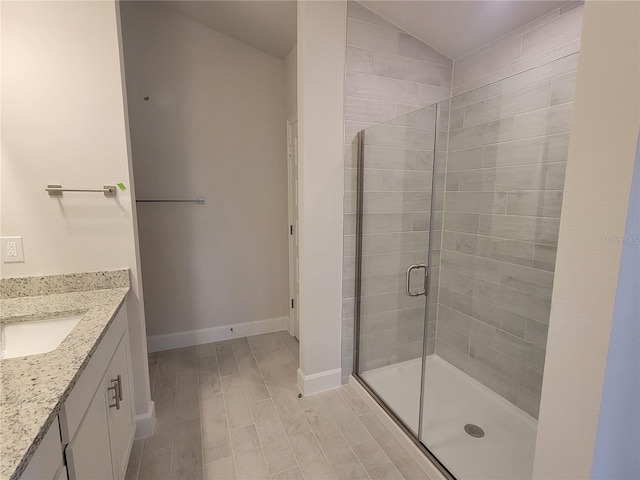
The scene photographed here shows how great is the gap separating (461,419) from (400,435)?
47 centimetres

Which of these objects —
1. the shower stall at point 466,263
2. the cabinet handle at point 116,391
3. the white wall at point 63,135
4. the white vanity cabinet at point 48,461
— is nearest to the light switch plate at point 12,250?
the white wall at point 63,135

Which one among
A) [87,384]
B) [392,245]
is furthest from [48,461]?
[392,245]

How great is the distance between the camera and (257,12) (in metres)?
2.23

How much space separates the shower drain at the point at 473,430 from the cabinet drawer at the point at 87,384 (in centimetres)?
199

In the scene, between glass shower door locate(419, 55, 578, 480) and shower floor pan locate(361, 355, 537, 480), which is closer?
shower floor pan locate(361, 355, 537, 480)

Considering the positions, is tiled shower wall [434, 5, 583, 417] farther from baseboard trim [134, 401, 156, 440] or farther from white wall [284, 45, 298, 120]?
baseboard trim [134, 401, 156, 440]

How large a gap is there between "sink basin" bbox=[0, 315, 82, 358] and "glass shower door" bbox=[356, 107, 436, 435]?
5.64ft

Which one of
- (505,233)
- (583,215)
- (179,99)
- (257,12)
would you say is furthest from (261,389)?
(257,12)

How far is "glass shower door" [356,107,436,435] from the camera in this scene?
7.20 feet

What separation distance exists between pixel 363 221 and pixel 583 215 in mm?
1679

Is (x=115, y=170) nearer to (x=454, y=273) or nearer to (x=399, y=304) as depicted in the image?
(x=399, y=304)

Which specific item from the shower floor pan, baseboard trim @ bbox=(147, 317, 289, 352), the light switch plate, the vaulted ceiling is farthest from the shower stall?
the light switch plate

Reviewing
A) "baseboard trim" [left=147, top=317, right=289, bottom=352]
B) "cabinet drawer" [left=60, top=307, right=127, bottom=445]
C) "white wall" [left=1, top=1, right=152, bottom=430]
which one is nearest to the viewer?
"cabinet drawer" [left=60, top=307, right=127, bottom=445]

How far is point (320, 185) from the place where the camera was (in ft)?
6.83
